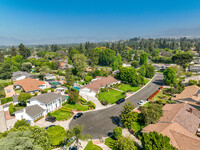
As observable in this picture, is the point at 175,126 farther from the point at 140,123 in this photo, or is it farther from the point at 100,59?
the point at 100,59

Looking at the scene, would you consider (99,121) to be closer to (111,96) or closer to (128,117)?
(128,117)

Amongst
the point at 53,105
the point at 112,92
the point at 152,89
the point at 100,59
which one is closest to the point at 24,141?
the point at 53,105

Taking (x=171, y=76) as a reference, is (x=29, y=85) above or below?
below

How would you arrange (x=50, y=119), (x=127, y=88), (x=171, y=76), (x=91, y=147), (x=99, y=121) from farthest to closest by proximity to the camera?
(x=127, y=88)
(x=171, y=76)
(x=99, y=121)
(x=50, y=119)
(x=91, y=147)

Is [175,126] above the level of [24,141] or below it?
below

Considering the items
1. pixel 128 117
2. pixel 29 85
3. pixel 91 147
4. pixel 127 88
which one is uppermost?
pixel 29 85

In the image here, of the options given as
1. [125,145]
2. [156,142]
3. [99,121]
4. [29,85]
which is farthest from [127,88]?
[29,85]

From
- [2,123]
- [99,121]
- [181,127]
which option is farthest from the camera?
[99,121]
